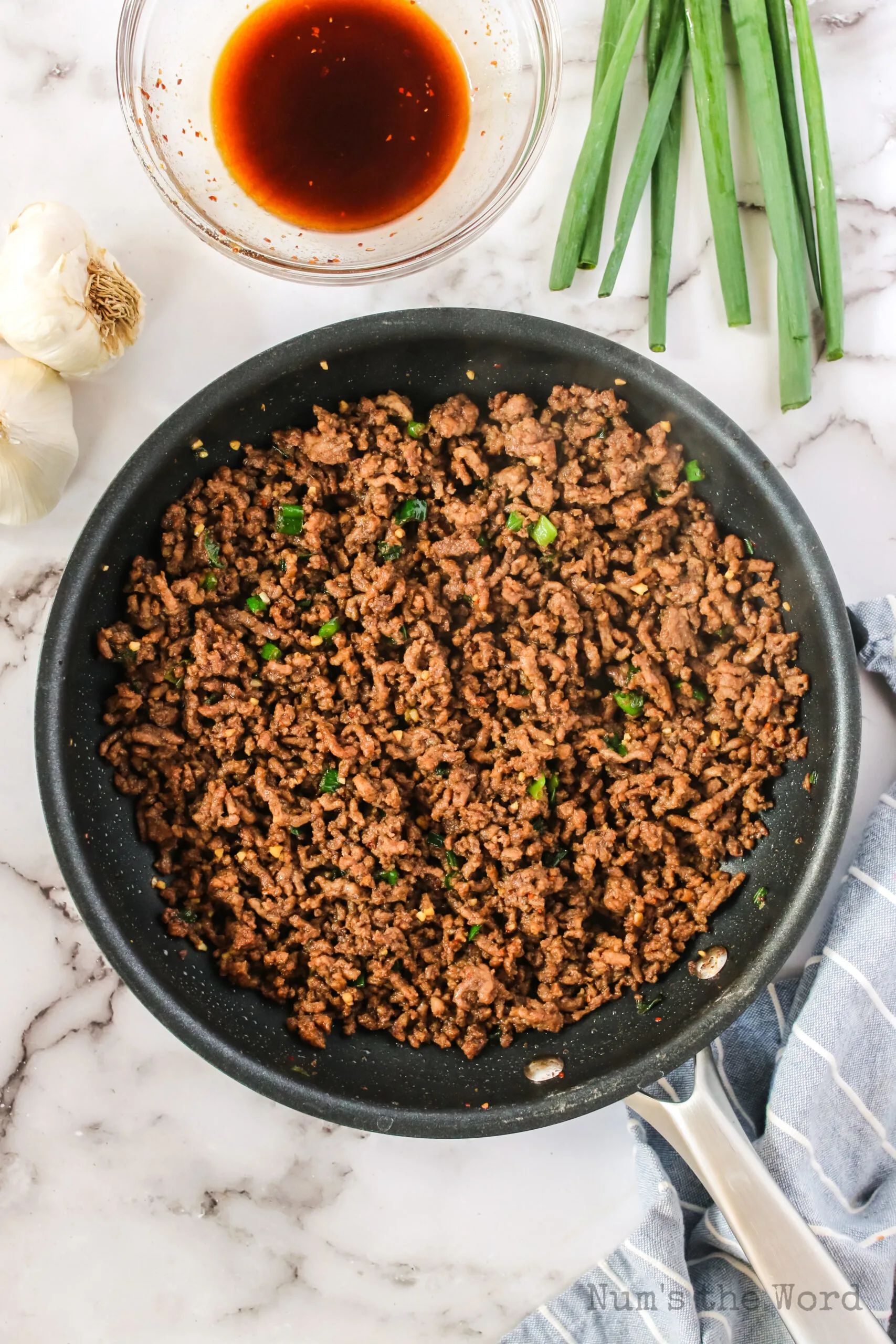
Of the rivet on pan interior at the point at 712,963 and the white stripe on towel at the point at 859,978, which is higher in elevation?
the rivet on pan interior at the point at 712,963

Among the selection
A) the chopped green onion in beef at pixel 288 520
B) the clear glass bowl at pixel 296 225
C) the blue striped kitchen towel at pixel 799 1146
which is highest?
the clear glass bowl at pixel 296 225

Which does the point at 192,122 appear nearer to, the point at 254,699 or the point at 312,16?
the point at 312,16

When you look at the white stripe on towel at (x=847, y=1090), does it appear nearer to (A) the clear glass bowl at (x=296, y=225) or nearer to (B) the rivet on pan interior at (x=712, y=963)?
(B) the rivet on pan interior at (x=712, y=963)

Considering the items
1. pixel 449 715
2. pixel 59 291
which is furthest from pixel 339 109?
pixel 449 715

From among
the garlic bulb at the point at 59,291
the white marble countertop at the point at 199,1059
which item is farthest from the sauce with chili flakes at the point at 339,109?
the garlic bulb at the point at 59,291

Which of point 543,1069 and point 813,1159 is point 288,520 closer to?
point 543,1069

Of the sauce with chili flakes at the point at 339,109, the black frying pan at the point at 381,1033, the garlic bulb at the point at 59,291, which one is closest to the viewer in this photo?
the black frying pan at the point at 381,1033

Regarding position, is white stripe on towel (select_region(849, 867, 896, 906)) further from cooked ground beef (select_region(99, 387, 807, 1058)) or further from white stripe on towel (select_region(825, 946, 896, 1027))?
cooked ground beef (select_region(99, 387, 807, 1058))

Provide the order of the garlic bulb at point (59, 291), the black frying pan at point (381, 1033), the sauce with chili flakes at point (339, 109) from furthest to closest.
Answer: the sauce with chili flakes at point (339, 109)
the garlic bulb at point (59, 291)
the black frying pan at point (381, 1033)
